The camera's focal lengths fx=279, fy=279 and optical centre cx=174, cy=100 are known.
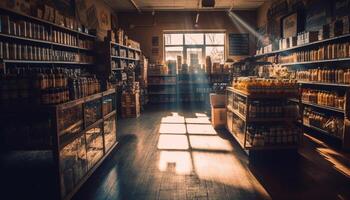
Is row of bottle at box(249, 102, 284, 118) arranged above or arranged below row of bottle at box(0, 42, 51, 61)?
below

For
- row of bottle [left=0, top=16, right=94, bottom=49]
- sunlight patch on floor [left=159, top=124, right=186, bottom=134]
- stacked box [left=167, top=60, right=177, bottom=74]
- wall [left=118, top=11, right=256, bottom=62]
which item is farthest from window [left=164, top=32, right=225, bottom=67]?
sunlight patch on floor [left=159, top=124, right=186, bottom=134]

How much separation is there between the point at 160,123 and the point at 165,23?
5.80 meters

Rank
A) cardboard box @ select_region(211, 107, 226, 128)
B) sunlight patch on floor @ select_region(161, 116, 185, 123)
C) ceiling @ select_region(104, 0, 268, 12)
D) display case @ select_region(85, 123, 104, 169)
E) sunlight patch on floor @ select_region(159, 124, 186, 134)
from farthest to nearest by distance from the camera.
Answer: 1. ceiling @ select_region(104, 0, 268, 12)
2. sunlight patch on floor @ select_region(161, 116, 185, 123)
3. cardboard box @ select_region(211, 107, 226, 128)
4. sunlight patch on floor @ select_region(159, 124, 186, 134)
5. display case @ select_region(85, 123, 104, 169)

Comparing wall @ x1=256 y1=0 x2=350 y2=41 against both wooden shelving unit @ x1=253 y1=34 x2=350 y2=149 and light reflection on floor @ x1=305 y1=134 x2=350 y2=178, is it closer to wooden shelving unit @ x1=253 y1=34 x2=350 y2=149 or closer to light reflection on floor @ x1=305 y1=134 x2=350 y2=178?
wooden shelving unit @ x1=253 y1=34 x2=350 y2=149

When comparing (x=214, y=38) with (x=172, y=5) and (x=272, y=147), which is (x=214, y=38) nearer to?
(x=172, y=5)

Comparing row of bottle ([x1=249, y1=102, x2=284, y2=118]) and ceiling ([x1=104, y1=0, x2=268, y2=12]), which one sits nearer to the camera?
row of bottle ([x1=249, y1=102, x2=284, y2=118])

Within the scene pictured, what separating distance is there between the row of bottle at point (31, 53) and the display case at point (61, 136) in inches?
64.2

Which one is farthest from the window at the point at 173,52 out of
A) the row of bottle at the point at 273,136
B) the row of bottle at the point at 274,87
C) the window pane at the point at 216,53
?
the row of bottle at the point at 273,136

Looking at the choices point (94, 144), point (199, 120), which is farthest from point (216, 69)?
point (94, 144)

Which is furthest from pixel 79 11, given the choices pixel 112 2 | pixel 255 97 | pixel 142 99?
pixel 255 97

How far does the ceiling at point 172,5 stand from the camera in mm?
9945

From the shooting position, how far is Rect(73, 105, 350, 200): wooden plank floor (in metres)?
2.99

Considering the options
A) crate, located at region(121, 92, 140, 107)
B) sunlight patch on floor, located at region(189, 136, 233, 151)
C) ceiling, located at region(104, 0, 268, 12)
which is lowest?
sunlight patch on floor, located at region(189, 136, 233, 151)

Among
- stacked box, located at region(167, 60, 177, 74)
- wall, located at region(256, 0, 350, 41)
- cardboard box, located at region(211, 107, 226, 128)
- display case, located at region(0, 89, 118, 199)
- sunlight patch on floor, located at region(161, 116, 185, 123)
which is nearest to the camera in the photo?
display case, located at region(0, 89, 118, 199)
